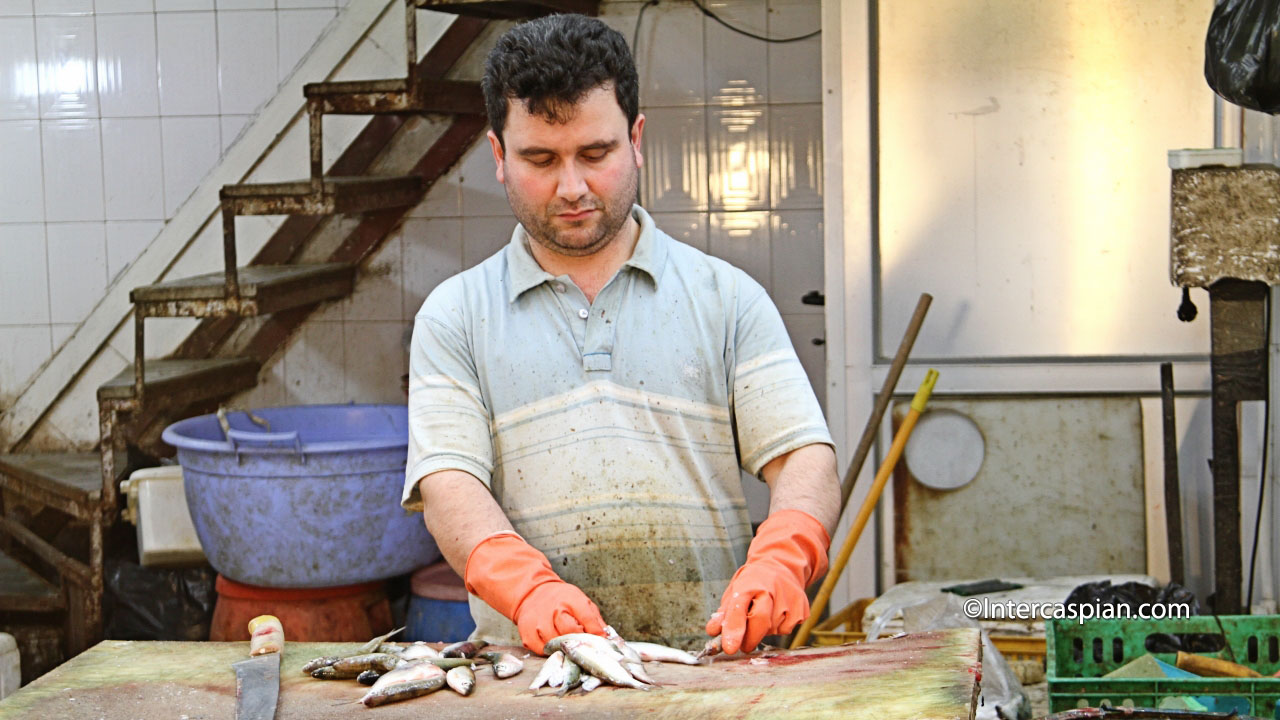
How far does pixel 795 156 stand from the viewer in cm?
509

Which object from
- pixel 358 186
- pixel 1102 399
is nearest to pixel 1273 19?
pixel 1102 399

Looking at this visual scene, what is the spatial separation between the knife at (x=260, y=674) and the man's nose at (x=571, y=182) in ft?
2.79

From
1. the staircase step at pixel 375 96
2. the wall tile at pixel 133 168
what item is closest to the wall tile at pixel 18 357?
the wall tile at pixel 133 168

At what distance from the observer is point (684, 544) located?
2.27 m

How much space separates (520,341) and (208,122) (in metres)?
3.47

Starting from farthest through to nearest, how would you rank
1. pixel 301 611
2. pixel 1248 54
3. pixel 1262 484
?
1. pixel 301 611
2. pixel 1262 484
3. pixel 1248 54

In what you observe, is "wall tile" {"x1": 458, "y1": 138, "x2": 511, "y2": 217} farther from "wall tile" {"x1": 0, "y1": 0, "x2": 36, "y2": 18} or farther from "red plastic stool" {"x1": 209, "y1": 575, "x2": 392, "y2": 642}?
"wall tile" {"x1": 0, "y1": 0, "x2": 36, "y2": 18}

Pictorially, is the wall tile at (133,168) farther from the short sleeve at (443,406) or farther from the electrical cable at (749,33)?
the short sleeve at (443,406)

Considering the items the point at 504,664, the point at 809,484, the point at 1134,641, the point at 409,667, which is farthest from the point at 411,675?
the point at 1134,641

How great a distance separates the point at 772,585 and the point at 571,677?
13.6 inches

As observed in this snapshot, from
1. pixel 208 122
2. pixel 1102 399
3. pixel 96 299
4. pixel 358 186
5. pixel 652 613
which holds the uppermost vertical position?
pixel 208 122

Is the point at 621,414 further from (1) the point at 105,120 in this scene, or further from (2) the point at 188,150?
(1) the point at 105,120

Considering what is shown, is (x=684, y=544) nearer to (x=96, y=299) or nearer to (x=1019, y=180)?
(x=1019, y=180)

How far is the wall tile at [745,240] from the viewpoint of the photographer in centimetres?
511
